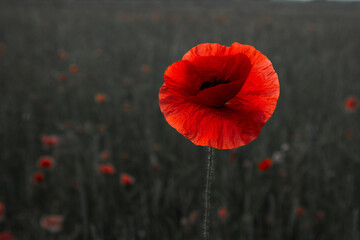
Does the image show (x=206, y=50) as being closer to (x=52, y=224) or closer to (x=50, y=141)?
(x=52, y=224)

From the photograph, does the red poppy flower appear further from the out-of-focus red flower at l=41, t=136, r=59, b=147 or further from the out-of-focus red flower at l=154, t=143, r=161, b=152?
the out-of-focus red flower at l=41, t=136, r=59, b=147

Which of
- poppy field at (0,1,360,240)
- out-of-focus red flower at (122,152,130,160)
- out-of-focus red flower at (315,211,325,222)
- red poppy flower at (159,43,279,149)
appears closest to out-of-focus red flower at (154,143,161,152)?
poppy field at (0,1,360,240)

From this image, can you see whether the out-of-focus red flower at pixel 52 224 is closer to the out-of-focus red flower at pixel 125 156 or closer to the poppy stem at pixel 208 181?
the out-of-focus red flower at pixel 125 156

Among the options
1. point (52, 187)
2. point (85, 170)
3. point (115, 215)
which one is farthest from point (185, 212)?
point (52, 187)

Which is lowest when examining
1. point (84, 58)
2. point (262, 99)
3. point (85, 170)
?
point (85, 170)

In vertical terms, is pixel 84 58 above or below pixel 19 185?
above

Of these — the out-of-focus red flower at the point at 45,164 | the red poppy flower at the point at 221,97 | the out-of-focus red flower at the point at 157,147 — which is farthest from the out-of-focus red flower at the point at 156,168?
the red poppy flower at the point at 221,97

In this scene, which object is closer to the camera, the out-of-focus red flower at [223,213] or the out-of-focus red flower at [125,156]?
the out-of-focus red flower at [223,213]

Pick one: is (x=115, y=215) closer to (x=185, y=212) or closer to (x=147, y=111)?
→ (x=185, y=212)
